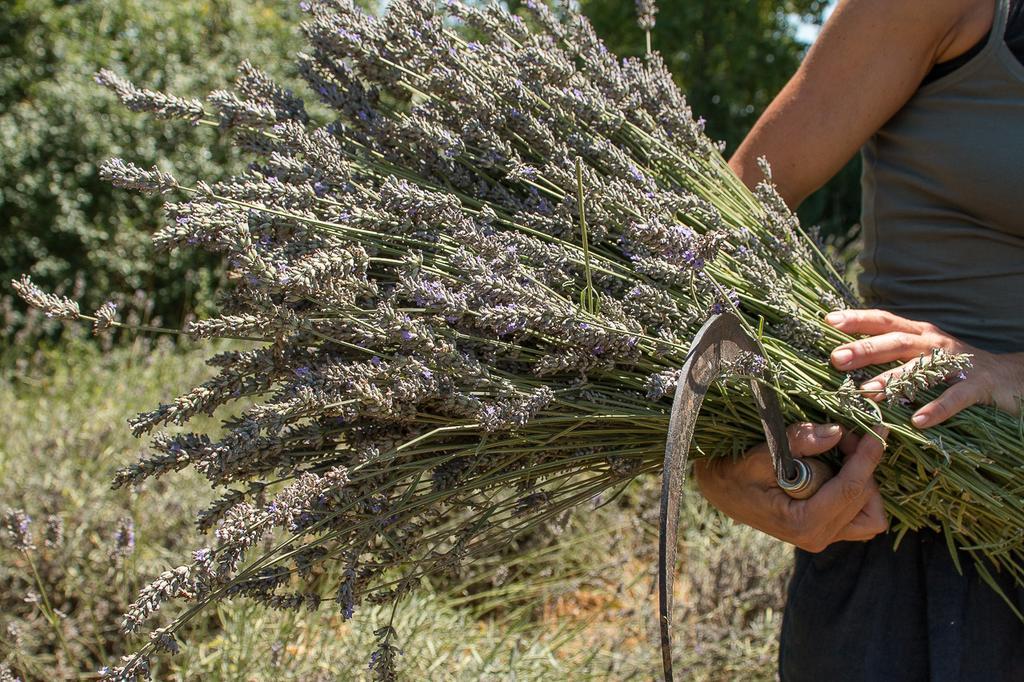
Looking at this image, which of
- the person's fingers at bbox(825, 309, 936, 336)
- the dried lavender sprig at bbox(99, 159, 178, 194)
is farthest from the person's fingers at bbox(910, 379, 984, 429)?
the dried lavender sprig at bbox(99, 159, 178, 194)

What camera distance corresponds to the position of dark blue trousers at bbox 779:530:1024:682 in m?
1.42

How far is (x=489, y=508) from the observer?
47.8 inches

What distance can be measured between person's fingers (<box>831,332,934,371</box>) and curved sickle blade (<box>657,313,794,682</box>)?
19cm

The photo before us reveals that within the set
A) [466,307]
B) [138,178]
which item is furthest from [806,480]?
[138,178]

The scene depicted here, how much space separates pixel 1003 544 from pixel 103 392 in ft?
11.8

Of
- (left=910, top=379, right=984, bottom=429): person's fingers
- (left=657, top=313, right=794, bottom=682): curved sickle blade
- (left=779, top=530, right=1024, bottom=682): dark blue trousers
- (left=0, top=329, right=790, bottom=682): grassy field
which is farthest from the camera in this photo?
(left=0, top=329, right=790, bottom=682): grassy field

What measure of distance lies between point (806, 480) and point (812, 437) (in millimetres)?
58

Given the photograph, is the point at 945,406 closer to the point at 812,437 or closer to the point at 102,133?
the point at 812,437

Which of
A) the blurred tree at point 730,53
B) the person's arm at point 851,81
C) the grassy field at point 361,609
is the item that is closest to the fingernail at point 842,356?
the person's arm at point 851,81

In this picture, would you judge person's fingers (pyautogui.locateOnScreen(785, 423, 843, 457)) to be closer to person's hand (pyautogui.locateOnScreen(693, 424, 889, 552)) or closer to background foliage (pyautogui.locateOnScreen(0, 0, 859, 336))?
person's hand (pyautogui.locateOnScreen(693, 424, 889, 552))

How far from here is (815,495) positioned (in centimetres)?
127

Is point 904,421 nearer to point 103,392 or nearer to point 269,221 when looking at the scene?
point 269,221

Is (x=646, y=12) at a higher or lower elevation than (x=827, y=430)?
higher

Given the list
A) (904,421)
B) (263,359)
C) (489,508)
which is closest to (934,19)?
(904,421)
